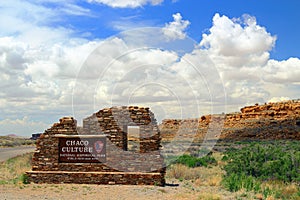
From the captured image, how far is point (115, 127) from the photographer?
17.1 m

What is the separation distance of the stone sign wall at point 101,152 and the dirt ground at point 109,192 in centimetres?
60

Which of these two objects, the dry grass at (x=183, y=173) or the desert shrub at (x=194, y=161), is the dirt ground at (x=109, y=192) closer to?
the dry grass at (x=183, y=173)

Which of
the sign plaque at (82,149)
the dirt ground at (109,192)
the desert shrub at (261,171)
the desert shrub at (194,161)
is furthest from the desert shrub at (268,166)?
the sign plaque at (82,149)

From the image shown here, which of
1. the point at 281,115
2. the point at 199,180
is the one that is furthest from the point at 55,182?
the point at 281,115

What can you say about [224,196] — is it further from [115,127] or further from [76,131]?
[76,131]

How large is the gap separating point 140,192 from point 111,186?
1.94 m

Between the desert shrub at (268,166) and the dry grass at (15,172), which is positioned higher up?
the desert shrub at (268,166)

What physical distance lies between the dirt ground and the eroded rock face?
40.5 meters

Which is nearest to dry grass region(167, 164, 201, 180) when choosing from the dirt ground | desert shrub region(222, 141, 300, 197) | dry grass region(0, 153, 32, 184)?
desert shrub region(222, 141, 300, 197)

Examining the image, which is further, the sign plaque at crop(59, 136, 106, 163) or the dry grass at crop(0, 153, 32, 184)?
the dry grass at crop(0, 153, 32, 184)

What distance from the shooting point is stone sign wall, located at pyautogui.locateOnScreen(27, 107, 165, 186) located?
54.6ft

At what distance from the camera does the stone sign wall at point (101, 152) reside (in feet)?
54.6

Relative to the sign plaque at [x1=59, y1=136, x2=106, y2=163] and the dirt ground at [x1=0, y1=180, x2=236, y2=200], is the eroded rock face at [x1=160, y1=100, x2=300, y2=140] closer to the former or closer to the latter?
the dirt ground at [x1=0, y1=180, x2=236, y2=200]

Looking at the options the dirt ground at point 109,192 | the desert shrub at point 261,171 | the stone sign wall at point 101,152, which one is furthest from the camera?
the stone sign wall at point 101,152
